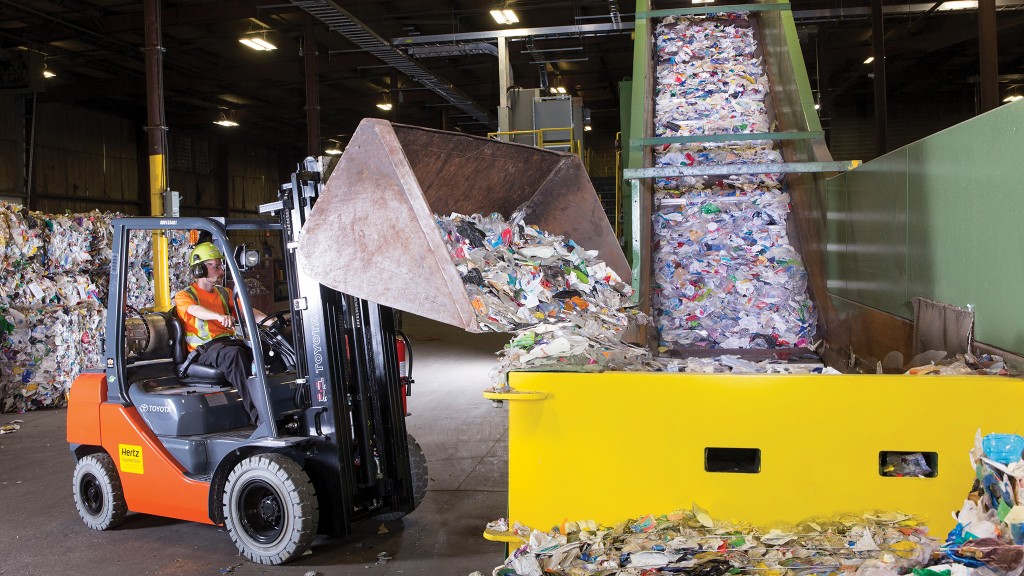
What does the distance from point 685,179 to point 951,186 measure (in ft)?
10.6

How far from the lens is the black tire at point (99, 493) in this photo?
17.4 ft

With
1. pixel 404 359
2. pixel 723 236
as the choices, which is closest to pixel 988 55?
pixel 723 236

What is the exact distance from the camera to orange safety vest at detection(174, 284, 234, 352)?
17.4 feet

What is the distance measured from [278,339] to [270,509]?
1083 millimetres

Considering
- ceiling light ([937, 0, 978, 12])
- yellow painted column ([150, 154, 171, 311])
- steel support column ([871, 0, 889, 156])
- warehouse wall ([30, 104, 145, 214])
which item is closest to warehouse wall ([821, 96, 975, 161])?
ceiling light ([937, 0, 978, 12])

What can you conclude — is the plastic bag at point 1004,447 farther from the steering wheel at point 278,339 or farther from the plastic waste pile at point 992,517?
the steering wheel at point 278,339

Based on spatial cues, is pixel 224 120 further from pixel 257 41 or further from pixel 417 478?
pixel 417 478

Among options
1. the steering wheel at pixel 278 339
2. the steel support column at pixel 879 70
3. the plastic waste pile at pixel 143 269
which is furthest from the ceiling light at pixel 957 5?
the steering wheel at pixel 278 339

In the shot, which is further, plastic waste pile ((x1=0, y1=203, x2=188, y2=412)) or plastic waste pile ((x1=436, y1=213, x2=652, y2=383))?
plastic waste pile ((x1=0, y1=203, x2=188, y2=412))

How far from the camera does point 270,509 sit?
15.5 ft

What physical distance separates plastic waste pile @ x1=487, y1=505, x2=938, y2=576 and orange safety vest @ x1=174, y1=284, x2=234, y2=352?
3.12 m

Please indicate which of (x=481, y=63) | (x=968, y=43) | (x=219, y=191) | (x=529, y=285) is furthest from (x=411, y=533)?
(x=219, y=191)

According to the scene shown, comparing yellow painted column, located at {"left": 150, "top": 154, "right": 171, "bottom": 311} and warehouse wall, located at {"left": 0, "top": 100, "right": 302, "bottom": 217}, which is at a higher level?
warehouse wall, located at {"left": 0, "top": 100, "right": 302, "bottom": 217}

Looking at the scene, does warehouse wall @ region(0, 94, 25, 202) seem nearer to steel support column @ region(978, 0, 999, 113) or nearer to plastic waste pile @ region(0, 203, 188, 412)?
plastic waste pile @ region(0, 203, 188, 412)
